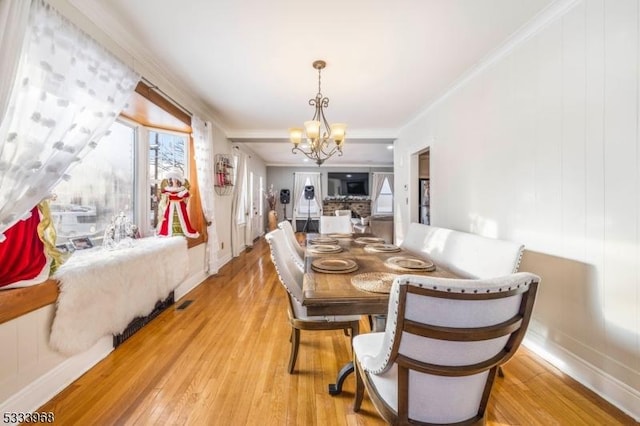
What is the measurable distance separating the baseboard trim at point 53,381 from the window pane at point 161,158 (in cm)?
158

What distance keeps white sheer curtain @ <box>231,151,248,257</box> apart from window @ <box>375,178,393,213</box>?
514 cm

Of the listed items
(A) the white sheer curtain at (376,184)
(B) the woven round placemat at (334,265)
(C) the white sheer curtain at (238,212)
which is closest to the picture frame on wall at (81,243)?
(B) the woven round placemat at (334,265)

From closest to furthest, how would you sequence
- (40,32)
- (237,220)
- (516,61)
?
1. (40,32)
2. (516,61)
3. (237,220)

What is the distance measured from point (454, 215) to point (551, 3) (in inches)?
74.6

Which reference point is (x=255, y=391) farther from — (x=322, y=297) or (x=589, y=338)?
(x=589, y=338)

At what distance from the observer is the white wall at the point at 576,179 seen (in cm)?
139

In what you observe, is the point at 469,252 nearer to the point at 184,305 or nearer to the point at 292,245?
the point at 292,245

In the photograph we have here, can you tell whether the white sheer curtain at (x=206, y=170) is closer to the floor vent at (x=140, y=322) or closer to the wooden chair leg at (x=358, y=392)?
the floor vent at (x=140, y=322)

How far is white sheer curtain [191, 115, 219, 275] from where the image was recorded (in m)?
3.37

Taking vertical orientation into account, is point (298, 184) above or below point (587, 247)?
above

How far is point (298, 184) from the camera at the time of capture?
916cm

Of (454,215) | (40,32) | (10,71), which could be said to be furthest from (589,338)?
(40,32)

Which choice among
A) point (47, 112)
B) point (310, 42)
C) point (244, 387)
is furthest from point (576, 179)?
point (47, 112)

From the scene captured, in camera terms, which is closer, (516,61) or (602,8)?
(602,8)
